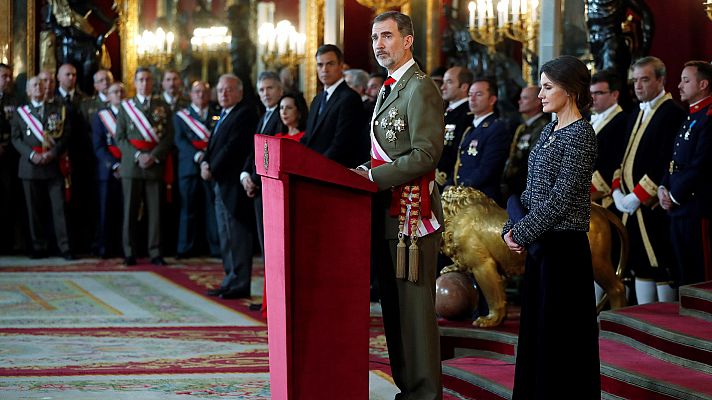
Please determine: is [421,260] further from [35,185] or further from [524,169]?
[35,185]

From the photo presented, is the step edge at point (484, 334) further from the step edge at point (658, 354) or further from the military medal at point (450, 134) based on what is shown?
the military medal at point (450, 134)

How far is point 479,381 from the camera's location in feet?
15.7

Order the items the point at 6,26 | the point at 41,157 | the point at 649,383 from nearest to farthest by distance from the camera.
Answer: the point at 649,383, the point at 41,157, the point at 6,26

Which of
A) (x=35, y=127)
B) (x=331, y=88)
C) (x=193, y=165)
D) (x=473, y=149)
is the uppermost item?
(x=331, y=88)

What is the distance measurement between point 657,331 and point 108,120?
6623 millimetres

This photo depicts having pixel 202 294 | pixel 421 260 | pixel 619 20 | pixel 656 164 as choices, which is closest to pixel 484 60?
pixel 619 20

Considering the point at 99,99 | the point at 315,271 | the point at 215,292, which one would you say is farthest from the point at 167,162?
the point at 315,271

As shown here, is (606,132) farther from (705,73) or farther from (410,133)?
(410,133)

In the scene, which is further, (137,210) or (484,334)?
(137,210)

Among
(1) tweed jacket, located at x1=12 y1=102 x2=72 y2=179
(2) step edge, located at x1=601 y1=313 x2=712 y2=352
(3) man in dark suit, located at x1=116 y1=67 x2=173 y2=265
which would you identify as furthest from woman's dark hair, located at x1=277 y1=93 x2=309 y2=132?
(1) tweed jacket, located at x1=12 y1=102 x2=72 y2=179

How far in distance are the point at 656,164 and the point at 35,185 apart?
6.07 metres

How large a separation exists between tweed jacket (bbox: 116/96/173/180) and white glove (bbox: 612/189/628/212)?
4691 millimetres

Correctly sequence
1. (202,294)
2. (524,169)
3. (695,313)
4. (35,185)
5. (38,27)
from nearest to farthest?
1. (695,313)
2. (524,169)
3. (202,294)
4. (35,185)
5. (38,27)

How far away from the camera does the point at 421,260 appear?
13.1ft
